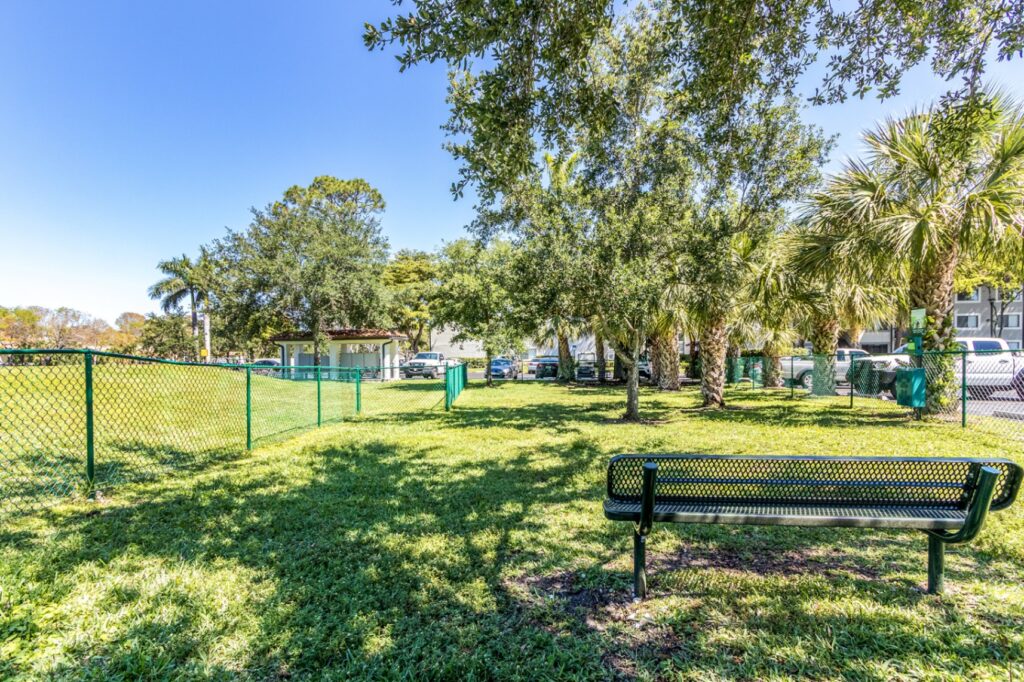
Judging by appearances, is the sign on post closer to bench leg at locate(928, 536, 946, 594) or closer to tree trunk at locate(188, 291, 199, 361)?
bench leg at locate(928, 536, 946, 594)

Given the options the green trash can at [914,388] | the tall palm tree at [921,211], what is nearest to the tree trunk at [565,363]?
the tall palm tree at [921,211]

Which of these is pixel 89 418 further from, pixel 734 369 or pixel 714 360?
pixel 734 369

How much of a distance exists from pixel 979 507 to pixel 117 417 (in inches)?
462

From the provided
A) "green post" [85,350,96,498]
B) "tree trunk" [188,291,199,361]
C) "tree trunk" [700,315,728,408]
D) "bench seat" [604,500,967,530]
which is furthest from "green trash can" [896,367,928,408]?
"tree trunk" [188,291,199,361]

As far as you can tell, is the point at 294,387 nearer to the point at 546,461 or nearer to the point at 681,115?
the point at 546,461

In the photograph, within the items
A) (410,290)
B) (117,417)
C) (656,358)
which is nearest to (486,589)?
(117,417)

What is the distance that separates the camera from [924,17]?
15.2ft

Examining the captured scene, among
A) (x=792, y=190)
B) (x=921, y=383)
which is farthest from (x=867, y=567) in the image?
(x=792, y=190)

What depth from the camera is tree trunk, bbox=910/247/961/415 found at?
31.0ft

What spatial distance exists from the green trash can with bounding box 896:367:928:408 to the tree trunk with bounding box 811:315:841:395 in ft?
18.0

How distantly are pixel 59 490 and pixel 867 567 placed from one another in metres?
7.49

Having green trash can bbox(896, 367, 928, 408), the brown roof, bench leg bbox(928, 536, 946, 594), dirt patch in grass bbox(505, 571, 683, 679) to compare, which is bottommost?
dirt patch in grass bbox(505, 571, 683, 679)

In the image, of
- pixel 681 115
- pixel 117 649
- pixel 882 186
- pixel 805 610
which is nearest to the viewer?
pixel 117 649

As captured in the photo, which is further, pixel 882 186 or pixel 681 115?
pixel 882 186
